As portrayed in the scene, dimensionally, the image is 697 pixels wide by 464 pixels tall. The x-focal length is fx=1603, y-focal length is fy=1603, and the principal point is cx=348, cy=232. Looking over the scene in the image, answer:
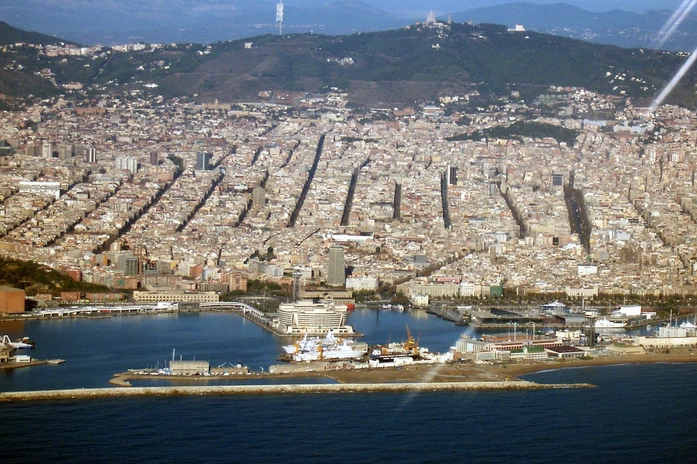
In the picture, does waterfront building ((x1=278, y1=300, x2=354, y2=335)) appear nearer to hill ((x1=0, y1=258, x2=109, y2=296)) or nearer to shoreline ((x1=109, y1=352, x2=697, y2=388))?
shoreline ((x1=109, y1=352, x2=697, y2=388))

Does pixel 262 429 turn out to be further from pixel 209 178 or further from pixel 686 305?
pixel 209 178

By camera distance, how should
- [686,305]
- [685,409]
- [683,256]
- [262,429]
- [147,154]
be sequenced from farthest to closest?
1. [147,154]
2. [683,256]
3. [686,305]
4. [685,409]
5. [262,429]

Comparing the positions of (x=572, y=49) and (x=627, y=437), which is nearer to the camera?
(x=627, y=437)

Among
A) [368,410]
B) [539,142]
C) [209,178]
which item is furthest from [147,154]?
[368,410]

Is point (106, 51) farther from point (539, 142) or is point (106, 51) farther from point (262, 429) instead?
point (262, 429)

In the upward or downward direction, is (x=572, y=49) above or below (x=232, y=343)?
above

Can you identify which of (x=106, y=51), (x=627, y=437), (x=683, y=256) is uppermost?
(x=106, y=51)

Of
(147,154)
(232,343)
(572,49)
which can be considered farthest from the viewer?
(572,49)

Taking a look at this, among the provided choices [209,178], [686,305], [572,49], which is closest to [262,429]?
[686,305]
